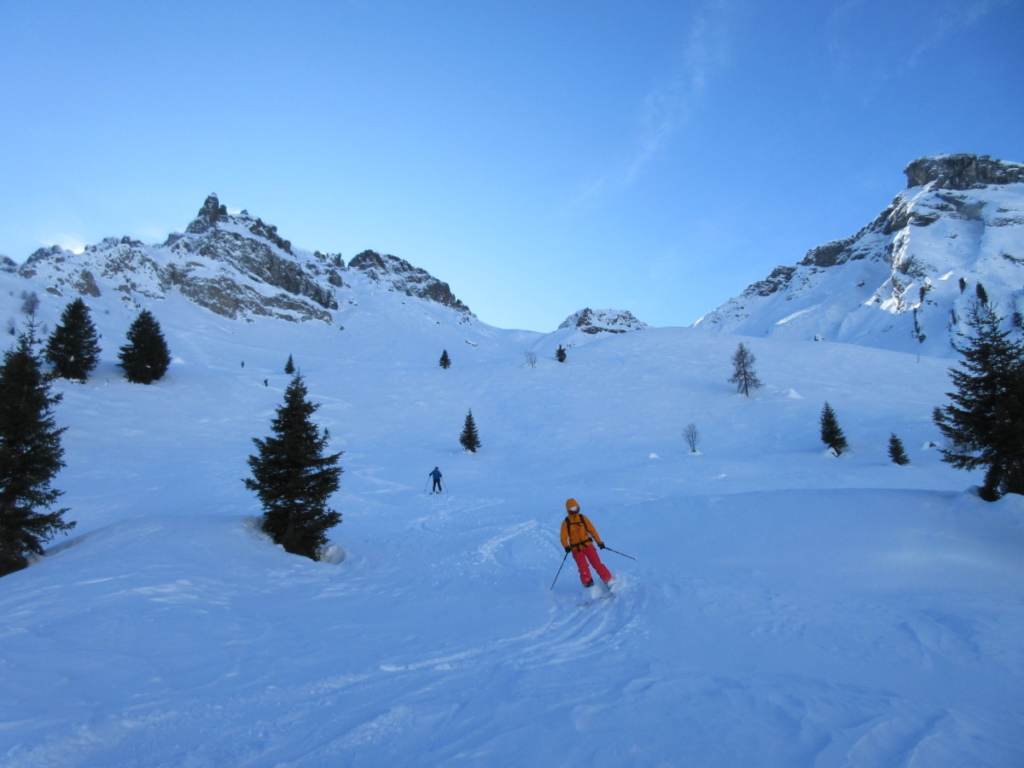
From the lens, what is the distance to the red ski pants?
7727mm

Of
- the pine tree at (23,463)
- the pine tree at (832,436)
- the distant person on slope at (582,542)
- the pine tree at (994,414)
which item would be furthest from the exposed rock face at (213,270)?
the pine tree at (832,436)

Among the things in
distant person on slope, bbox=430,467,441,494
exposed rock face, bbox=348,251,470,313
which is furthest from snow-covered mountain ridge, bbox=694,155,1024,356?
exposed rock face, bbox=348,251,470,313

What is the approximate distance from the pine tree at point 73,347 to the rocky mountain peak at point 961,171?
223m

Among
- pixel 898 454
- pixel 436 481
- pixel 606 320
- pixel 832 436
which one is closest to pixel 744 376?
pixel 832 436

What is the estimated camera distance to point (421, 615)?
723 centimetres

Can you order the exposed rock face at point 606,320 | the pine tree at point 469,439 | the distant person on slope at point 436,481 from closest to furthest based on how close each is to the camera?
the distant person on slope at point 436,481 → the pine tree at point 469,439 → the exposed rock face at point 606,320

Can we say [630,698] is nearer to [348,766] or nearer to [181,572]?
[348,766]

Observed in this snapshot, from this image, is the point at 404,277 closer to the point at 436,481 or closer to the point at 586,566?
the point at 436,481

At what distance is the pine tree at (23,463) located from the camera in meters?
9.92

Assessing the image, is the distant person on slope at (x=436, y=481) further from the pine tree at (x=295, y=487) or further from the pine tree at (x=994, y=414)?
the pine tree at (x=994, y=414)

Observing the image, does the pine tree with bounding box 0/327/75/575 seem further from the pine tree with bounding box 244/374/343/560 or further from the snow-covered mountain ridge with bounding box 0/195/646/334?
the snow-covered mountain ridge with bounding box 0/195/646/334

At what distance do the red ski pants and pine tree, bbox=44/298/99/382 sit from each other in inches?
1558

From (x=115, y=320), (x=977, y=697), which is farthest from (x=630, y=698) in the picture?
(x=115, y=320)

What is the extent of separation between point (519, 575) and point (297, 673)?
5.54 meters
